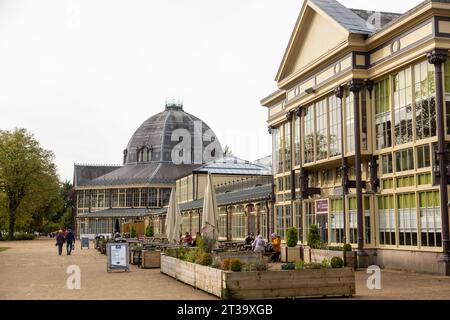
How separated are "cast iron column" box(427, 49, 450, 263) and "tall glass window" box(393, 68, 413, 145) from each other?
1982mm

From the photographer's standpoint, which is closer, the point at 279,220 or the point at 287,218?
the point at 287,218

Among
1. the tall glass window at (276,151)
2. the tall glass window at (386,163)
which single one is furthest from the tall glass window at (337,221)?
the tall glass window at (276,151)

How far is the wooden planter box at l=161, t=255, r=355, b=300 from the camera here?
13.8 metres

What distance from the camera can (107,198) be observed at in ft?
319

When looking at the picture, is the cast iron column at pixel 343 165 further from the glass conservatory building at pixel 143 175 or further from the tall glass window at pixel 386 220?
the glass conservatory building at pixel 143 175

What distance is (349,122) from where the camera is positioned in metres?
26.8

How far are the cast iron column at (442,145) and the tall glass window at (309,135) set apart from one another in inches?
395

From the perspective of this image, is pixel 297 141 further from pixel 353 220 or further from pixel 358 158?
pixel 353 220

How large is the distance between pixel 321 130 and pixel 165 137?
250 ft

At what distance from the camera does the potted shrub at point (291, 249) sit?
29.5 metres

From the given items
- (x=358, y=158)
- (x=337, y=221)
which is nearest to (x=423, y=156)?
(x=358, y=158)

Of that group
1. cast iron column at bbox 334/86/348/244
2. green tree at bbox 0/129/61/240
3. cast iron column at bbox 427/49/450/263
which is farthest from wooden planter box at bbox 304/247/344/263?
green tree at bbox 0/129/61/240
